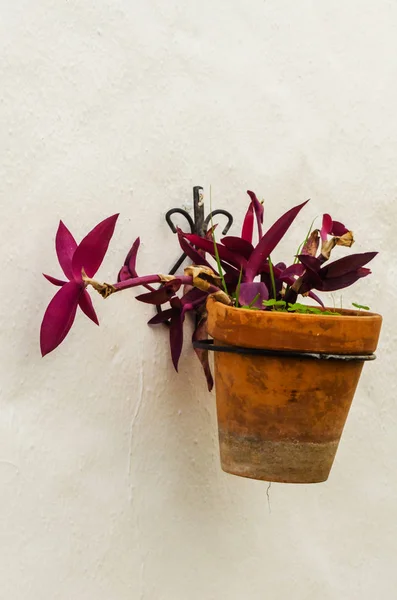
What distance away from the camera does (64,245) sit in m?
0.89

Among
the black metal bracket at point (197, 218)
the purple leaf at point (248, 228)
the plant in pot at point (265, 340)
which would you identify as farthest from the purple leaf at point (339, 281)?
the black metal bracket at point (197, 218)

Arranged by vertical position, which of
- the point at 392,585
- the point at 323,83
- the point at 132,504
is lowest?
the point at 392,585

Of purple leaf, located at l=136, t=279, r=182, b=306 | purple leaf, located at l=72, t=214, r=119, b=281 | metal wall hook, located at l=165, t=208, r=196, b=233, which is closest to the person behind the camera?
purple leaf, located at l=72, t=214, r=119, b=281

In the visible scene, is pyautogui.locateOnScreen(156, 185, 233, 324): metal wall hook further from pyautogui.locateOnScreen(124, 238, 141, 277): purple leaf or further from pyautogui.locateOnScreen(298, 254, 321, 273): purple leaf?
pyautogui.locateOnScreen(298, 254, 321, 273): purple leaf

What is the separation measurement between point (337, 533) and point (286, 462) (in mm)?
404

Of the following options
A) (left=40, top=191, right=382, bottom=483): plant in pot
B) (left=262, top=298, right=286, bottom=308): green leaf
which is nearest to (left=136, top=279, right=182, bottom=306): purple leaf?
(left=40, top=191, right=382, bottom=483): plant in pot

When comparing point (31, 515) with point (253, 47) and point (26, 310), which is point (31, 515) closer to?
point (26, 310)

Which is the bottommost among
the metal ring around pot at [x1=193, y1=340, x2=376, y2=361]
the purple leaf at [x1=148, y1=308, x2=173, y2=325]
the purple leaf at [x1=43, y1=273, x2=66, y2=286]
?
the purple leaf at [x1=148, y1=308, x2=173, y2=325]

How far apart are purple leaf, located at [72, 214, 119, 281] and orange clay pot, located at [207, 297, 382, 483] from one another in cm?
15

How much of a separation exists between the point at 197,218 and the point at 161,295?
0.17 metres

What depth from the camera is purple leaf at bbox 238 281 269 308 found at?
94 cm

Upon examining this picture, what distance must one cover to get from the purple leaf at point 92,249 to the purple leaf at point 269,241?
183 millimetres

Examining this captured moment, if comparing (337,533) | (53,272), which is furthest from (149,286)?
(337,533)

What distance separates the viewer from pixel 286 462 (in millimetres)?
919
